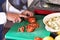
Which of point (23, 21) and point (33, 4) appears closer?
point (23, 21)

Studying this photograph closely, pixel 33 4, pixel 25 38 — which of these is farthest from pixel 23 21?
pixel 33 4

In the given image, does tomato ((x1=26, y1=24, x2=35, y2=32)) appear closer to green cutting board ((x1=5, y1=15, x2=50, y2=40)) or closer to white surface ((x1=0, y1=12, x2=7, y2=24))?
green cutting board ((x1=5, y1=15, x2=50, y2=40))

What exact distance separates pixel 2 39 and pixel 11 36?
0.20 meters

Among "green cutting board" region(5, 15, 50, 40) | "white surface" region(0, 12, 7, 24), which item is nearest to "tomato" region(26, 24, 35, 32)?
"green cutting board" region(5, 15, 50, 40)

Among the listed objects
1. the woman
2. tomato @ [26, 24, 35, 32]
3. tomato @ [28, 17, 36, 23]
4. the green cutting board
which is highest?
the woman

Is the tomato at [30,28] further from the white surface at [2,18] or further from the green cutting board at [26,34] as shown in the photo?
the white surface at [2,18]

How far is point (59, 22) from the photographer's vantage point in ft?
3.15

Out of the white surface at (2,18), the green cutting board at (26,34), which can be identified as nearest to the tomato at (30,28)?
the green cutting board at (26,34)

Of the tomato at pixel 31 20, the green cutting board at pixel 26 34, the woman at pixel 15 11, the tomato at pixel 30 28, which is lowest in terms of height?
the green cutting board at pixel 26 34

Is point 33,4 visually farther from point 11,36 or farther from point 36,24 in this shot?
point 11,36

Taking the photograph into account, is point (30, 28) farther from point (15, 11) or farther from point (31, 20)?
point (15, 11)

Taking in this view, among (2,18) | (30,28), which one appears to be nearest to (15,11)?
(2,18)

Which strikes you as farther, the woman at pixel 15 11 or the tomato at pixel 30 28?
the woman at pixel 15 11

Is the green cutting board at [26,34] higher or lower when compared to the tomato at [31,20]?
lower
